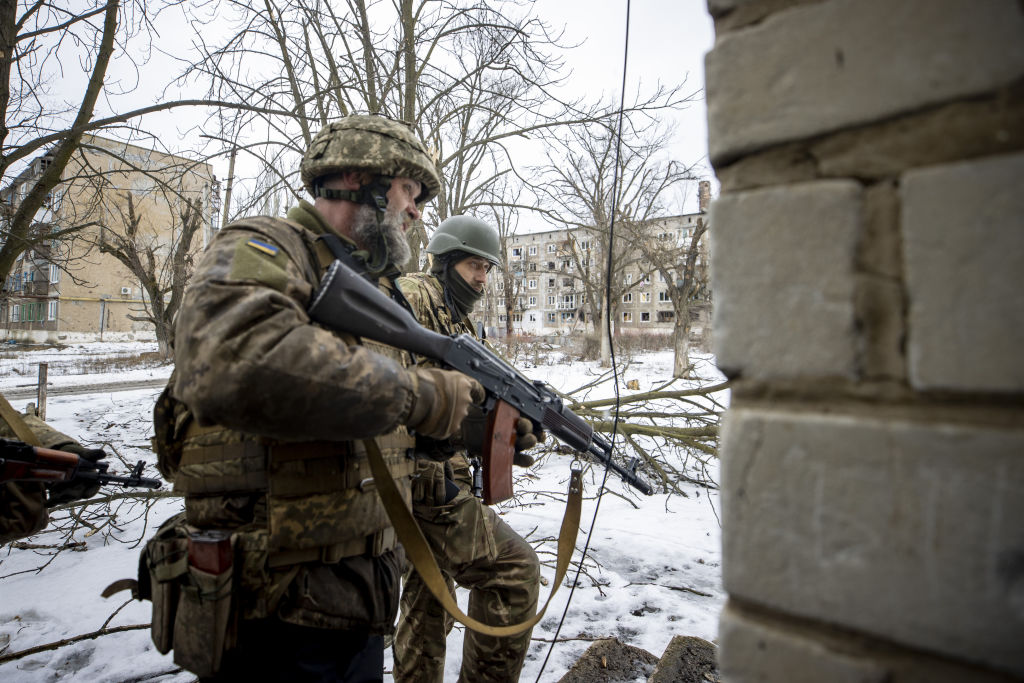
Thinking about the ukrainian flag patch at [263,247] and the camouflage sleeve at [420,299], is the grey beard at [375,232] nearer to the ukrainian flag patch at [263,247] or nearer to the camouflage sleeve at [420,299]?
the ukrainian flag patch at [263,247]

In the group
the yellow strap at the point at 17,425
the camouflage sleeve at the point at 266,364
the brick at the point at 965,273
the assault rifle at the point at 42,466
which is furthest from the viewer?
the yellow strap at the point at 17,425

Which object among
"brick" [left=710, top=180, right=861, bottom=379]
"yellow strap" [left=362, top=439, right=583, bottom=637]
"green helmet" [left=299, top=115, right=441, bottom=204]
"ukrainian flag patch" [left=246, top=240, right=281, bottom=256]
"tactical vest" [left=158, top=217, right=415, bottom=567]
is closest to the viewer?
"brick" [left=710, top=180, right=861, bottom=379]

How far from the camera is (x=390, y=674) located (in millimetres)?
2771

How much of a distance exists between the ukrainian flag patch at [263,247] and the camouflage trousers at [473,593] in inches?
48.9

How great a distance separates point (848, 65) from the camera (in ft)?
2.44

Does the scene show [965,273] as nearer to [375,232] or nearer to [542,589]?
[375,232]

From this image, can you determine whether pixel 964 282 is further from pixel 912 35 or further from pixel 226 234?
pixel 226 234

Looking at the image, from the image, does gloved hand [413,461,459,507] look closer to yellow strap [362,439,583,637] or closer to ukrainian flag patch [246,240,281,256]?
yellow strap [362,439,583,637]

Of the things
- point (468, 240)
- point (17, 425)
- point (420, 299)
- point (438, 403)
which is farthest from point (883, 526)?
point (17, 425)

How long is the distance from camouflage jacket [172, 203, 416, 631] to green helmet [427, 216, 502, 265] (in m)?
1.45

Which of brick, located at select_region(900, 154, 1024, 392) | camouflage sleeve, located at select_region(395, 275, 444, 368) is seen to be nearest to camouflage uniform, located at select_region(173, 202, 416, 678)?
camouflage sleeve, located at select_region(395, 275, 444, 368)

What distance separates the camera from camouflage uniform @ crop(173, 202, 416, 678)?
1.33 meters

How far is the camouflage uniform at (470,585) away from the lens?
2.43 m

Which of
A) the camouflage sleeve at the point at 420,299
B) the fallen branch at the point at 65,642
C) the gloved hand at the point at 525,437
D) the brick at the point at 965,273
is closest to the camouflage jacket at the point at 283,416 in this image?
the gloved hand at the point at 525,437
